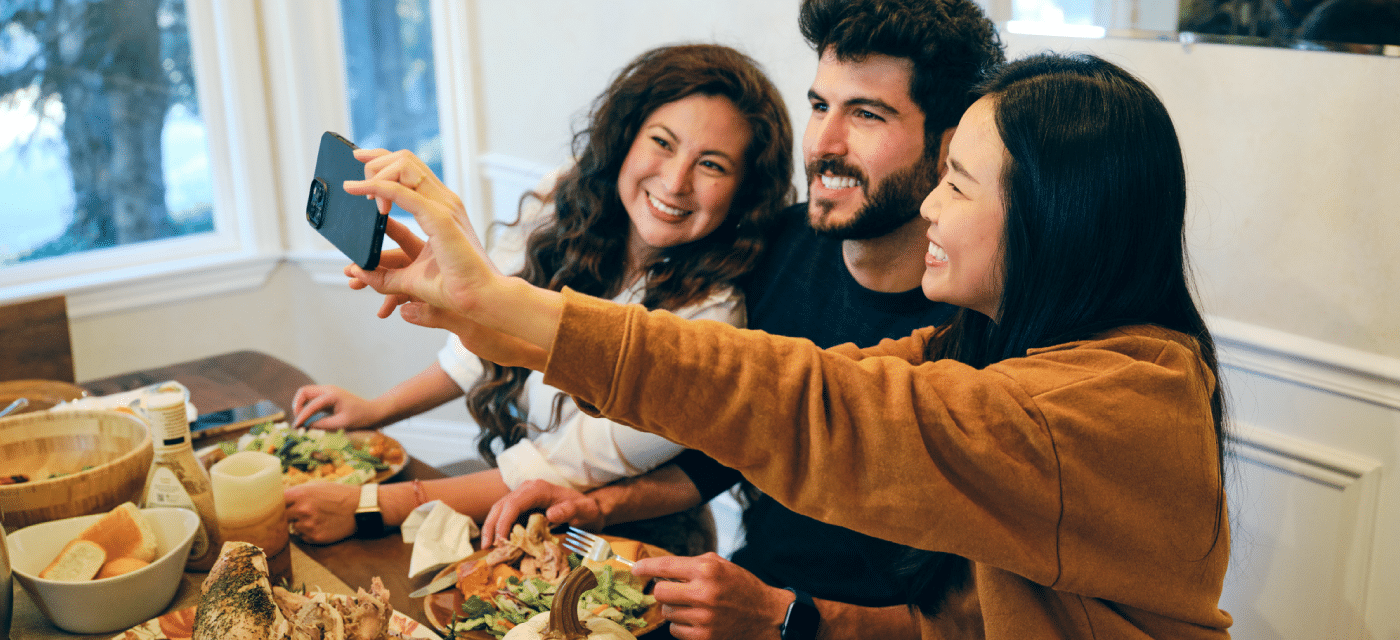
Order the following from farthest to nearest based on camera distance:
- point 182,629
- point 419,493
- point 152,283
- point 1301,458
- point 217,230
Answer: point 217,230, point 152,283, point 1301,458, point 419,493, point 182,629

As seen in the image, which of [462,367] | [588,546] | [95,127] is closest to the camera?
[588,546]

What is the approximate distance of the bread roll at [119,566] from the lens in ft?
3.27

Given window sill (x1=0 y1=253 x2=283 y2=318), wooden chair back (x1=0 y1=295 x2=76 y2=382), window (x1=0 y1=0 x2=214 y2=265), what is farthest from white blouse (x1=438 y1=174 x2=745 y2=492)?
window (x1=0 y1=0 x2=214 y2=265)

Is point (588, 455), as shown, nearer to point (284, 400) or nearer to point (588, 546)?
point (588, 546)

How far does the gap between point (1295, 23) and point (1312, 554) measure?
80 cm

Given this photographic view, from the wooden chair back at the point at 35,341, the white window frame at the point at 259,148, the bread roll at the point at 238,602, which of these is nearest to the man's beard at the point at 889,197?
the bread roll at the point at 238,602

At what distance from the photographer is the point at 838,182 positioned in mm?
1413

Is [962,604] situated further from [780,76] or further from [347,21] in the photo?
[347,21]

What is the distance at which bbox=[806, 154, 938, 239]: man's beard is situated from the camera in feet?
4.56

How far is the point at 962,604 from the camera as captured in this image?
1044 mm

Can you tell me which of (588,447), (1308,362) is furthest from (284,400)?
(1308,362)

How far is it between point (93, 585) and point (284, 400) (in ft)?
2.77

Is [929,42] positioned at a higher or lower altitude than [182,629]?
higher

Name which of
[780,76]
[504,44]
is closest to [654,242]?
[780,76]
